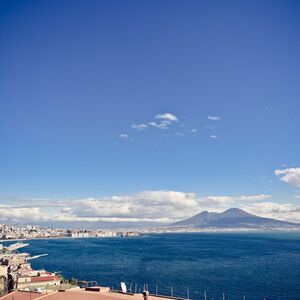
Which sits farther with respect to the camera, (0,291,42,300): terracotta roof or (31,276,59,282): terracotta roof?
(31,276,59,282): terracotta roof

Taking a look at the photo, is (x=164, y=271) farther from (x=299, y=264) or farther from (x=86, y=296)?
(x=86, y=296)

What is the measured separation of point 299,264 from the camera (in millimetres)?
114125

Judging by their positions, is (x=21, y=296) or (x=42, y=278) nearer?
(x=21, y=296)

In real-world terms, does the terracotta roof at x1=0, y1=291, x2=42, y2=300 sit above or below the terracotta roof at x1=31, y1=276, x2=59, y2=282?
above

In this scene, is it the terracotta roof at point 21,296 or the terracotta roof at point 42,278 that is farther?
the terracotta roof at point 42,278

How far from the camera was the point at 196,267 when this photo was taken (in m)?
109

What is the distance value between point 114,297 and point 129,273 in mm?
68644

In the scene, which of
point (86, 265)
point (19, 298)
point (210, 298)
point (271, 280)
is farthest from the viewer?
point (86, 265)

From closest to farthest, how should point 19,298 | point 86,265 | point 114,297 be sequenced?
point 114,297, point 19,298, point 86,265

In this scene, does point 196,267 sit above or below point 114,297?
below

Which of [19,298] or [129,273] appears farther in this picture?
[129,273]

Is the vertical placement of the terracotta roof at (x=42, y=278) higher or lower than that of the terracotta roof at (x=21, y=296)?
lower

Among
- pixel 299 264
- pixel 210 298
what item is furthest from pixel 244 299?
pixel 299 264

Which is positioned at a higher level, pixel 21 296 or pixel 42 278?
pixel 21 296
